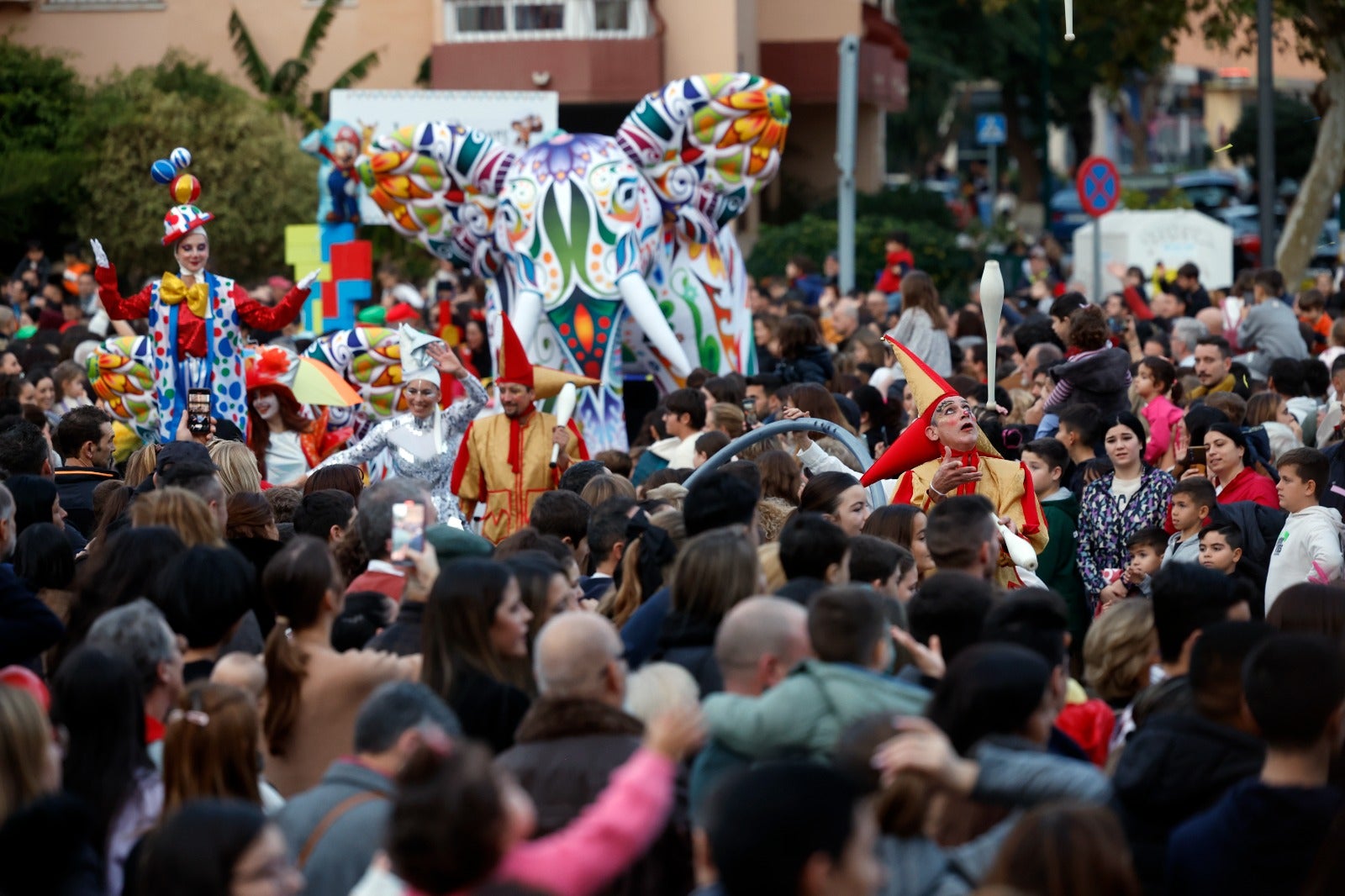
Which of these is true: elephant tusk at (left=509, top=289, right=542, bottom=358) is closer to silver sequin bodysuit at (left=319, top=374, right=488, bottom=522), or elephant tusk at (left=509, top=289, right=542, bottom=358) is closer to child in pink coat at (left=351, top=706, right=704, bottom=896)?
silver sequin bodysuit at (left=319, top=374, right=488, bottom=522)

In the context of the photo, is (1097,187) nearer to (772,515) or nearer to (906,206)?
(906,206)

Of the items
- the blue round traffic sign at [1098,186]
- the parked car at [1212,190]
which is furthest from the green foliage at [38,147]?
the parked car at [1212,190]

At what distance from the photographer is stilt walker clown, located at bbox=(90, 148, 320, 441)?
11.0m

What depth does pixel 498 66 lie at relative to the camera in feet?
90.7

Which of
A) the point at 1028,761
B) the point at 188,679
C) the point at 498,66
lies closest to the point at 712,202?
the point at 188,679

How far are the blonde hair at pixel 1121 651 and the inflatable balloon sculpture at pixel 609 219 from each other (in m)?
7.69

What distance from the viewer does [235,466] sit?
816cm

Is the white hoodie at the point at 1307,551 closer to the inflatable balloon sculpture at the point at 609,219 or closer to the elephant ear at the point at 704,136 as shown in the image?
the inflatable balloon sculpture at the point at 609,219

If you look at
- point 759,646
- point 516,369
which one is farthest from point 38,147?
point 759,646

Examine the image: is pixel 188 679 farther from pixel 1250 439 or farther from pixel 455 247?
pixel 455 247

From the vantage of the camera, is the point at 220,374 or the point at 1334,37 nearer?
the point at 220,374

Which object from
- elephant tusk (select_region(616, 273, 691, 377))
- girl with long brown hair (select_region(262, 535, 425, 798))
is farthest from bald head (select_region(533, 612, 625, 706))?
elephant tusk (select_region(616, 273, 691, 377))

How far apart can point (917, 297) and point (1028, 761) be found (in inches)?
360

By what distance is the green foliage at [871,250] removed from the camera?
2612 centimetres
